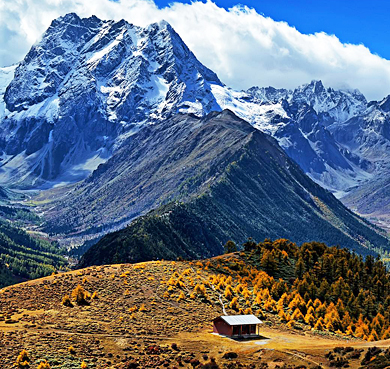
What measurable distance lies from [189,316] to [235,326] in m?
13.1

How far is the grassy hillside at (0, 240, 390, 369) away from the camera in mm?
93750

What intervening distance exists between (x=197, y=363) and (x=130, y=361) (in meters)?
10.7

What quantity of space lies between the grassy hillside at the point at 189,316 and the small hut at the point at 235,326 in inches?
113

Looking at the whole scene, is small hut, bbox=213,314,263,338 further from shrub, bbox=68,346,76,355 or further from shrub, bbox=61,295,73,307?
shrub, bbox=68,346,76,355

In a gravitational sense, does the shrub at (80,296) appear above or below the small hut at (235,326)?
above

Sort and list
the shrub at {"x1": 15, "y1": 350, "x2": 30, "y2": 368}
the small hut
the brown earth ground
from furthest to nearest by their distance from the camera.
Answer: the small hut, the brown earth ground, the shrub at {"x1": 15, "y1": 350, "x2": 30, "y2": 368}

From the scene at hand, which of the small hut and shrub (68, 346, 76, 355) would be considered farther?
the small hut

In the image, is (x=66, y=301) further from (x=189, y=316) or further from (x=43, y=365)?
(x=43, y=365)

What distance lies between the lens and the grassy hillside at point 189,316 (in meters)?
93.8

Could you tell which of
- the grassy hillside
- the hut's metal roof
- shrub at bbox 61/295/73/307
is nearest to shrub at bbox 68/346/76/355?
the grassy hillside

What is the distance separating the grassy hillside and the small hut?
9.41 ft

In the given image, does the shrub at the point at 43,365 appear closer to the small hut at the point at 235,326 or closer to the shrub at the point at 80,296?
the shrub at the point at 80,296

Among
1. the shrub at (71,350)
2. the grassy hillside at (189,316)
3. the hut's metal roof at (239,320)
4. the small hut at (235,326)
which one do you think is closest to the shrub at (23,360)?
the grassy hillside at (189,316)

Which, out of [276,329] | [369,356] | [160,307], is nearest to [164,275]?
[160,307]
